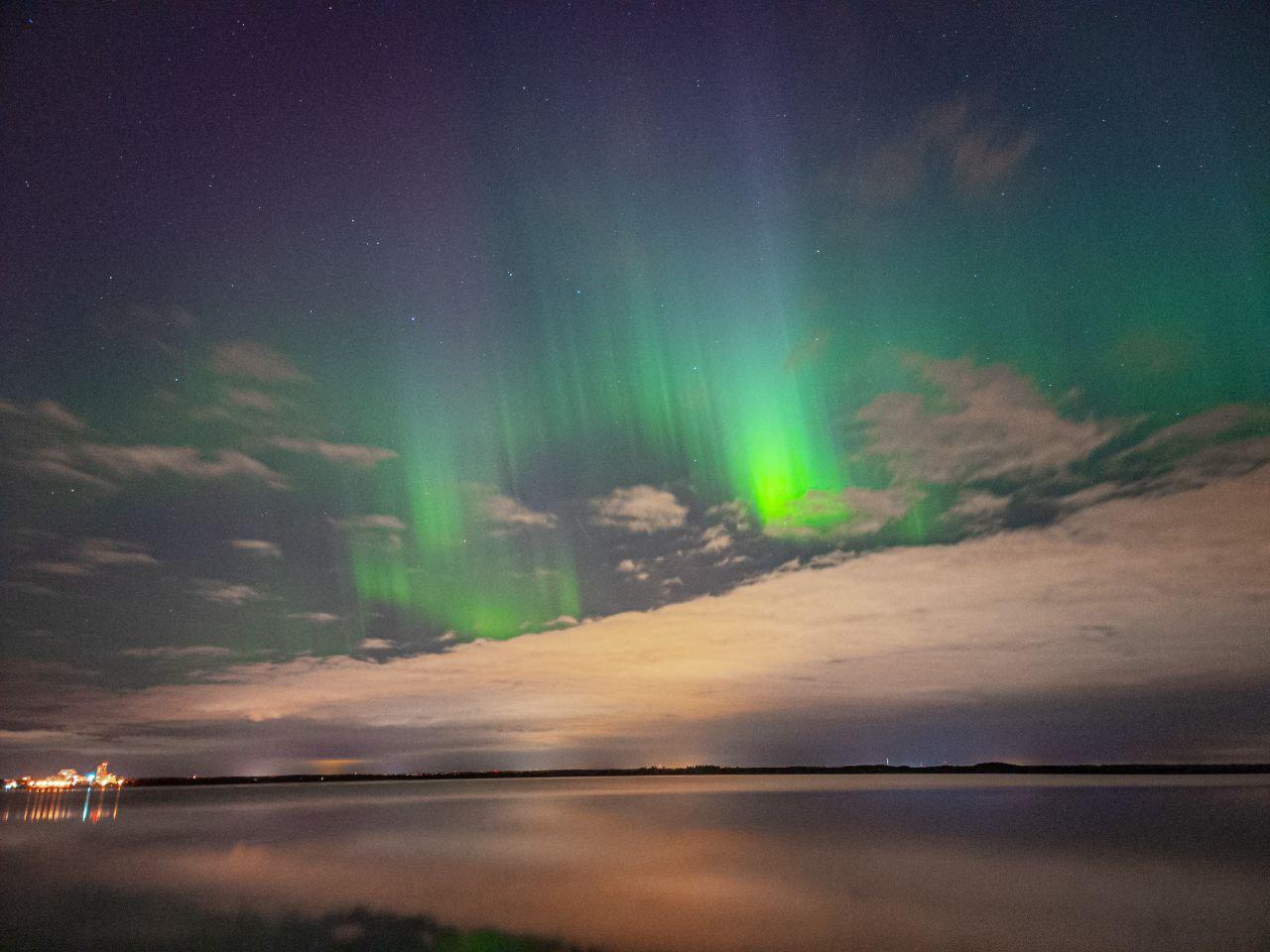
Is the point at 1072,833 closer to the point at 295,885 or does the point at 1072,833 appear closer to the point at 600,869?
the point at 600,869

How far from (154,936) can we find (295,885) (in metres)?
7.07

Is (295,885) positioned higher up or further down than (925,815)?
higher up

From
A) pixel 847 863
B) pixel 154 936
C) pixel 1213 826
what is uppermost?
pixel 154 936

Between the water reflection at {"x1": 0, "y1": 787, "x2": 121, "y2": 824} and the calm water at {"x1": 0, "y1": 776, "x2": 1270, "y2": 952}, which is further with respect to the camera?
the water reflection at {"x1": 0, "y1": 787, "x2": 121, "y2": 824}

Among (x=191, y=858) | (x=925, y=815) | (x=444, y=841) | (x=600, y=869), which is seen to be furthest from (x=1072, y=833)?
(x=191, y=858)

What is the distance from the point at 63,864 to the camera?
99.9 ft

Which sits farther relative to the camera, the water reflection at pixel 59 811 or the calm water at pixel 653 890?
the water reflection at pixel 59 811

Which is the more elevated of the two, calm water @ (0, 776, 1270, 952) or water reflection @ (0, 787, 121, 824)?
water reflection @ (0, 787, 121, 824)

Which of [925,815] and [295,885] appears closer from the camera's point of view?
[295,885]

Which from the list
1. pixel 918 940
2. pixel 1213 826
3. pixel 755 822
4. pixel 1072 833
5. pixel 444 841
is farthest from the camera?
pixel 755 822

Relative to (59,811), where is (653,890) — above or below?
below

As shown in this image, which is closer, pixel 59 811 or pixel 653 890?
pixel 653 890

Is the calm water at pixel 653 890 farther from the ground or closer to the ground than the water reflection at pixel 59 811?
closer to the ground

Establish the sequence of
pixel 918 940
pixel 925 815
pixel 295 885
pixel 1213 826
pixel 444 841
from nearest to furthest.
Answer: pixel 918 940 < pixel 295 885 < pixel 444 841 < pixel 1213 826 < pixel 925 815
